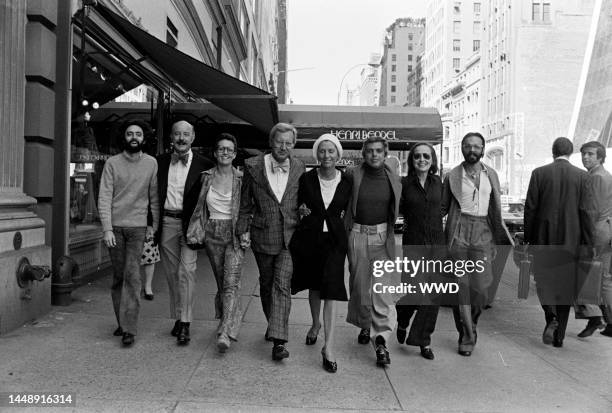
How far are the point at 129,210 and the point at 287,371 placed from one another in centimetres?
203

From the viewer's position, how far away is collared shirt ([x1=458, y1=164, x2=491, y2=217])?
4910 mm

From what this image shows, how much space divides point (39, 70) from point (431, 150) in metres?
4.15

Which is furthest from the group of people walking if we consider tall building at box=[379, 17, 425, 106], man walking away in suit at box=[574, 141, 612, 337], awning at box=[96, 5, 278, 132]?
tall building at box=[379, 17, 425, 106]

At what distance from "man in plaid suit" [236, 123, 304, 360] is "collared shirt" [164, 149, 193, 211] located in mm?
655

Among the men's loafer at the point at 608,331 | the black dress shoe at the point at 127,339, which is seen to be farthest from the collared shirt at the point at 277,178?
the men's loafer at the point at 608,331

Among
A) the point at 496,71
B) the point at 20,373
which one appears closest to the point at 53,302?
the point at 20,373

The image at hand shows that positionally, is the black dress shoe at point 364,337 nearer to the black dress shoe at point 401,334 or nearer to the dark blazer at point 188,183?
the black dress shoe at point 401,334

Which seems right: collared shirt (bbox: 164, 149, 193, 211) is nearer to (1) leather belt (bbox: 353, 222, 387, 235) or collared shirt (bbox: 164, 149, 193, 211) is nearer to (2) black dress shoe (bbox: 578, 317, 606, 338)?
(1) leather belt (bbox: 353, 222, 387, 235)

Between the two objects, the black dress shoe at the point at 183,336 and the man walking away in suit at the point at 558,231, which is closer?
the black dress shoe at the point at 183,336

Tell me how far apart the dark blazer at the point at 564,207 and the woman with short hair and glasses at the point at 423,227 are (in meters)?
1.29

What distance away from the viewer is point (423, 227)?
15.3 feet

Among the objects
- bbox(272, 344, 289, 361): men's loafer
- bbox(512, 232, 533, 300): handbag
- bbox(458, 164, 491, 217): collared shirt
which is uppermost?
bbox(458, 164, 491, 217): collared shirt

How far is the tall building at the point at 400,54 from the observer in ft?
548

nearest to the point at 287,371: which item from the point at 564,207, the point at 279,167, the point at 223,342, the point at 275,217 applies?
the point at 223,342
